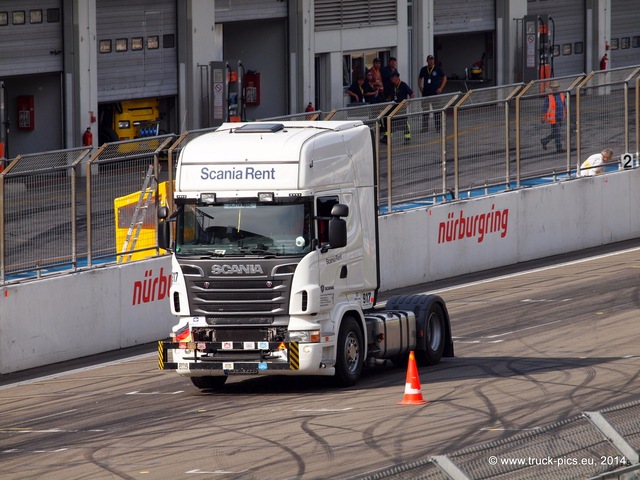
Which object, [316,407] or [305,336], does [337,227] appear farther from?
[316,407]

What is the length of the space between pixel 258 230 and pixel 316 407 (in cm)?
222

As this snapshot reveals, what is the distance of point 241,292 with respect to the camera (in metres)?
16.2

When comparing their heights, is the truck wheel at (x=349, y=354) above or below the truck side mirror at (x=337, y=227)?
below

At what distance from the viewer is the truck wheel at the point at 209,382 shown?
672 inches

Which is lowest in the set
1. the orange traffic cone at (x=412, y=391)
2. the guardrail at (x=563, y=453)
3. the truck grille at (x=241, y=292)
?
the orange traffic cone at (x=412, y=391)

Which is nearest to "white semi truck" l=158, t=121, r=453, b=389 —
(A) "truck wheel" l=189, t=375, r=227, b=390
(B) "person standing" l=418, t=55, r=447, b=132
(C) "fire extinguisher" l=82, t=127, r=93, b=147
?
(A) "truck wheel" l=189, t=375, r=227, b=390

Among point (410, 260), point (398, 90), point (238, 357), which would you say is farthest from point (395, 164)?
point (398, 90)

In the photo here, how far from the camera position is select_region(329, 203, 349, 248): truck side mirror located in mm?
16062

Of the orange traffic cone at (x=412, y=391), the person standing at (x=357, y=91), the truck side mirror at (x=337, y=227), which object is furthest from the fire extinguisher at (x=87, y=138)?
the orange traffic cone at (x=412, y=391)

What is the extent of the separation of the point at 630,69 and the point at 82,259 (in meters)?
15.2

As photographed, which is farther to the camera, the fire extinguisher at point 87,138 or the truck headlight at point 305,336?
the fire extinguisher at point 87,138

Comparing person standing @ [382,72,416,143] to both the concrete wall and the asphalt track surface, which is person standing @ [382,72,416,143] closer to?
the concrete wall

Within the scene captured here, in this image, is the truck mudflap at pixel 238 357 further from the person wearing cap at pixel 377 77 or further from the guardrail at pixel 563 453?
the person wearing cap at pixel 377 77

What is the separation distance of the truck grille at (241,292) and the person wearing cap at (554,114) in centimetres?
1433
